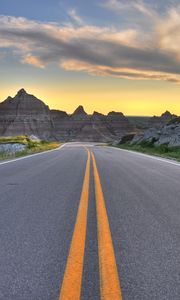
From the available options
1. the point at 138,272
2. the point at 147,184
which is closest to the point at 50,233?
the point at 138,272

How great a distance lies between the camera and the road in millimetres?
3680

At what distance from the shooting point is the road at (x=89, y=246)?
368 cm

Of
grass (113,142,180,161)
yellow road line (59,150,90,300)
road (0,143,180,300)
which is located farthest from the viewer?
grass (113,142,180,161)

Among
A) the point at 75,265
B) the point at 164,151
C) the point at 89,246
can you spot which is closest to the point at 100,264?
the point at 75,265

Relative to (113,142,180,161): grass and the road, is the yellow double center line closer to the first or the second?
the road

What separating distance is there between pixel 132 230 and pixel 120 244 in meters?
0.79

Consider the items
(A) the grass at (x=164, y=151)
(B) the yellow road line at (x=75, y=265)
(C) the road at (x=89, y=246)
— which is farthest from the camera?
(A) the grass at (x=164, y=151)

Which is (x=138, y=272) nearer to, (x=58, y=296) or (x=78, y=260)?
(x=78, y=260)

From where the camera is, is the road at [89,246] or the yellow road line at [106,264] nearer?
the yellow road line at [106,264]

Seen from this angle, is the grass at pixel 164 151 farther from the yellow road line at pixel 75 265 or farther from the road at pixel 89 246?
the yellow road line at pixel 75 265

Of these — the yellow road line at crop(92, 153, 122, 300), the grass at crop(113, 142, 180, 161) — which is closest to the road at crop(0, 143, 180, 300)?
the yellow road line at crop(92, 153, 122, 300)

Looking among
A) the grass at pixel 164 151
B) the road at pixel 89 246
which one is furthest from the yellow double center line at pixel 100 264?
the grass at pixel 164 151

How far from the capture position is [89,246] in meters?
4.96

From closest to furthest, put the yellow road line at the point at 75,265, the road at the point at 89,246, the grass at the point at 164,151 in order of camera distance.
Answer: the yellow road line at the point at 75,265 < the road at the point at 89,246 < the grass at the point at 164,151
